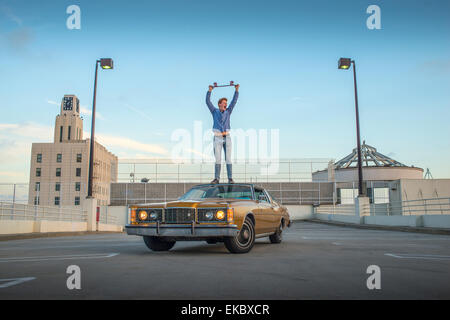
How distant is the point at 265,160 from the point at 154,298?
36132 millimetres

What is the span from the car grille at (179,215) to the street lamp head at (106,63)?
13.0m

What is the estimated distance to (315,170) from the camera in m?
40.8

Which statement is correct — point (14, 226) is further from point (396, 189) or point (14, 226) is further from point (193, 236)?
point (396, 189)

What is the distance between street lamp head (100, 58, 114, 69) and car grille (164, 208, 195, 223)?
13.0 m

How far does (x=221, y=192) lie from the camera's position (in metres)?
8.41

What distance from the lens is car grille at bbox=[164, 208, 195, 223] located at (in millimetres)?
6762

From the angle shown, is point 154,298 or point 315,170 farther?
point 315,170

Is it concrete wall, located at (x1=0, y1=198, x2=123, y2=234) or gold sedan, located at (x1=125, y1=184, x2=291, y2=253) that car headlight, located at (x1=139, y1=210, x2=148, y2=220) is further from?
concrete wall, located at (x1=0, y1=198, x2=123, y2=234)

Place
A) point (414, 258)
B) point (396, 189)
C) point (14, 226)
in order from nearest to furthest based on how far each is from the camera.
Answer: point (414, 258)
point (14, 226)
point (396, 189)

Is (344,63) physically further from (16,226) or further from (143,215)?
(16,226)

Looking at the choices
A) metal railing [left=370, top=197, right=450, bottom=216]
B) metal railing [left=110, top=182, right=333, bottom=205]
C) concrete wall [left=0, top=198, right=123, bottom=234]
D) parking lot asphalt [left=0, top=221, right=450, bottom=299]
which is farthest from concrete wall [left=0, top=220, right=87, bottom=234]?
metal railing [left=110, top=182, right=333, bottom=205]
